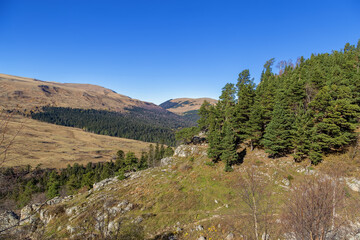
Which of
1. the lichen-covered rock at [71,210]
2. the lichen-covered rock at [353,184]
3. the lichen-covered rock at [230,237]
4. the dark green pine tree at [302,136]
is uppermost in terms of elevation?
the dark green pine tree at [302,136]

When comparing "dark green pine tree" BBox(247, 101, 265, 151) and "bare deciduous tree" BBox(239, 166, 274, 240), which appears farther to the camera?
"dark green pine tree" BBox(247, 101, 265, 151)

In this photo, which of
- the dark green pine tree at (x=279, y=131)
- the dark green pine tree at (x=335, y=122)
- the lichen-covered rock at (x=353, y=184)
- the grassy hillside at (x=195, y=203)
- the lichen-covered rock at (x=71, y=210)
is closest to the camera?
the grassy hillside at (x=195, y=203)

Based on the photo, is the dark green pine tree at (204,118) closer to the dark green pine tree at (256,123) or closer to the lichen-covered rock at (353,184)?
the dark green pine tree at (256,123)

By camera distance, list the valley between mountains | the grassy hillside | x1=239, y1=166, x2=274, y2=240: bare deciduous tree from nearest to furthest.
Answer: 1. x1=239, y1=166, x2=274, y2=240: bare deciduous tree
2. the valley between mountains
3. the grassy hillside

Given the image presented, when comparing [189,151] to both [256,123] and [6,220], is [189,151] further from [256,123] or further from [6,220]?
[6,220]

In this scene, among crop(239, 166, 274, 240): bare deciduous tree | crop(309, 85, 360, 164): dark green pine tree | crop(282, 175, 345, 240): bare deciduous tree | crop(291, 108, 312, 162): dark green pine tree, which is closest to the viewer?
crop(282, 175, 345, 240): bare deciduous tree

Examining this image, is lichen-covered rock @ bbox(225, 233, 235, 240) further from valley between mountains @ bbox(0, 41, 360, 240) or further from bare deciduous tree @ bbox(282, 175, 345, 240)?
bare deciduous tree @ bbox(282, 175, 345, 240)

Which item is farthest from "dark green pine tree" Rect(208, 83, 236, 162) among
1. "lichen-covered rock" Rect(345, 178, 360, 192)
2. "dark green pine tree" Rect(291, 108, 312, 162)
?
"lichen-covered rock" Rect(345, 178, 360, 192)

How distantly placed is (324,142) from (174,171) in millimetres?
33848

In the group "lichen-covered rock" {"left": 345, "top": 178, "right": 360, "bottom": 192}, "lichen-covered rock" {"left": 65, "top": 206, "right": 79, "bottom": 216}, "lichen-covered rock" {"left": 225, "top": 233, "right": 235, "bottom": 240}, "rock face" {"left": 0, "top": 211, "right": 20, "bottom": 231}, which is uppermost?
"lichen-covered rock" {"left": 345, "top": 178, "right": 360, "bottom": 192}

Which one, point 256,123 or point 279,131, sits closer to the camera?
point 279,131

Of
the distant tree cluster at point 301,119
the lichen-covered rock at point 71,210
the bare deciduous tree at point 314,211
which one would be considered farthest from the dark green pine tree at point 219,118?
the lichen-covered rock at point 71,210

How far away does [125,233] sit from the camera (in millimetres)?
25797

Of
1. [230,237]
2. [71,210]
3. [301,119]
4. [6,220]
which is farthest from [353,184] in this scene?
[71,210]
